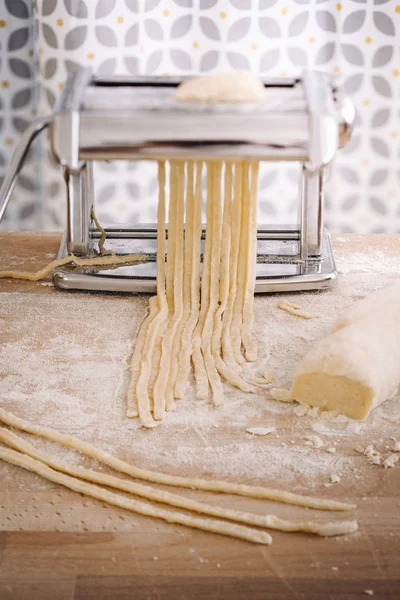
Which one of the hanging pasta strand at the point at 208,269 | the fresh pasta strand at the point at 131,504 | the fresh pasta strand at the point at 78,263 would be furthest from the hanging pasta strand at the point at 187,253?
the fresh pasta strand at the point at 131,504

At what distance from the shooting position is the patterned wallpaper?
7.08 ft

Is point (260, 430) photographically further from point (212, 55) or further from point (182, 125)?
point (212, 55)

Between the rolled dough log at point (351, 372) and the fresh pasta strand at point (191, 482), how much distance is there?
0.19 m

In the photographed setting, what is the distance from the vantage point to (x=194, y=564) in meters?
Result: 0.71

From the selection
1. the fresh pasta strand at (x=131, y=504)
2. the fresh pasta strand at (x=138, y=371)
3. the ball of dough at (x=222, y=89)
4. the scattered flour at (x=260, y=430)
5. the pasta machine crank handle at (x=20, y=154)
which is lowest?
the fresh pasta strand at (x=131, y=504)

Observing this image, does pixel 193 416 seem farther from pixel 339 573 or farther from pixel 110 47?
pixel 110 47

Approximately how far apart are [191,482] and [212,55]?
164 centimetres

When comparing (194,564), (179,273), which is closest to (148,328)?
(179,273)

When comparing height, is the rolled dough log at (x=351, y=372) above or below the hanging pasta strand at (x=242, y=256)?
below

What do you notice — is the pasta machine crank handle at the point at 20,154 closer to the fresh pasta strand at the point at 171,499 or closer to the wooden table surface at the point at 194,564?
the fresh pasta strand at the point at 171,499

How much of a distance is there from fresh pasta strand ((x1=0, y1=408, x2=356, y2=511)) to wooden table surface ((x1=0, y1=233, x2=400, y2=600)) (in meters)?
0.05

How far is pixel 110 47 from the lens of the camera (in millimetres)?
2180

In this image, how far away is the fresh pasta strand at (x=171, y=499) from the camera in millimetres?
755

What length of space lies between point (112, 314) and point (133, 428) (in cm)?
38
